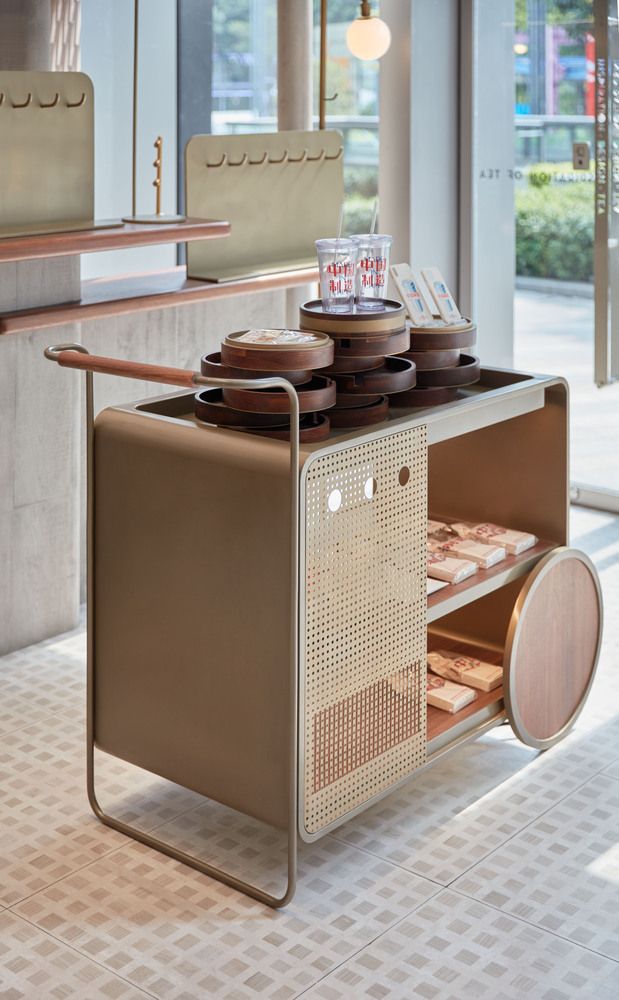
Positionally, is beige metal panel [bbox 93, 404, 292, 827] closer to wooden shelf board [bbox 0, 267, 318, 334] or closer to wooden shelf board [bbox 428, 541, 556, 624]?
wooden shelf board [bbox 428, 541, 556, 624]

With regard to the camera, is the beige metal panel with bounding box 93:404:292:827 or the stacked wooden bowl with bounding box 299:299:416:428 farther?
the stacked wooden bowl with bounding box 299:299:416:428

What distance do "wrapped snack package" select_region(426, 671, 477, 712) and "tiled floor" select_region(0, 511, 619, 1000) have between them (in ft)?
0.71

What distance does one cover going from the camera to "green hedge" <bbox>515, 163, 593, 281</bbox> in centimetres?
565

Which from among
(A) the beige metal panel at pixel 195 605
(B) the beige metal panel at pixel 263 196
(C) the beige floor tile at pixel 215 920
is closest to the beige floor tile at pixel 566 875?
(C) the beige floor tile at pixel 215 920

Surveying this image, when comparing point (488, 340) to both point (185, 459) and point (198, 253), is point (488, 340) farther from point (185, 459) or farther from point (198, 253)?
point (185, 459)

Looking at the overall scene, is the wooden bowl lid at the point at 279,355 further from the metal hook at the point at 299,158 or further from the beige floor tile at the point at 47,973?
the metal hook at the point at 299,158

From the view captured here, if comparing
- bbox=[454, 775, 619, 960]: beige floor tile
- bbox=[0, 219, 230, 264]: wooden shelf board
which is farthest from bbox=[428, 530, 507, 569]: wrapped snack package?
bbox=[0, 219, 230, 264]: wooden shelf board

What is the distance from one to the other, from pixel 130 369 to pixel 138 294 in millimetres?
1740

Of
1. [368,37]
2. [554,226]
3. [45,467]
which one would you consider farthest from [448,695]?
[554,226]

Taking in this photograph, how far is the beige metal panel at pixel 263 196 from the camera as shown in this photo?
4.65 m

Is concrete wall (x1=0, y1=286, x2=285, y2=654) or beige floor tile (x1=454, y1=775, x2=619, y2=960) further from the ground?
concrete wall (x1=0, y1=286, x2=285, y2=654)

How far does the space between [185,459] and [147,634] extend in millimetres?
461

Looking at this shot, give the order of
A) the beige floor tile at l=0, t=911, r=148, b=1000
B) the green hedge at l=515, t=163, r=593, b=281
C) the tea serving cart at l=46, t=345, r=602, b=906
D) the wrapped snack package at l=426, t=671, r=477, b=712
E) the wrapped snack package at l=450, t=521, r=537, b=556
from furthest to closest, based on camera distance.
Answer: the green hedge at l=515, t=163, r=593, b=281 → the wrapped snack package at l=450, t=521, r=537, b=556 → the wrapped snack package at l=426, t=671, r=477, b=712 → the tea serving cart at l=46, t=345, r=602, b=906 → the beige floor tile at l=0, t=911, r=148, b=1000

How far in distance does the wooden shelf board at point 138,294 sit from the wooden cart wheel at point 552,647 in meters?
1.73
